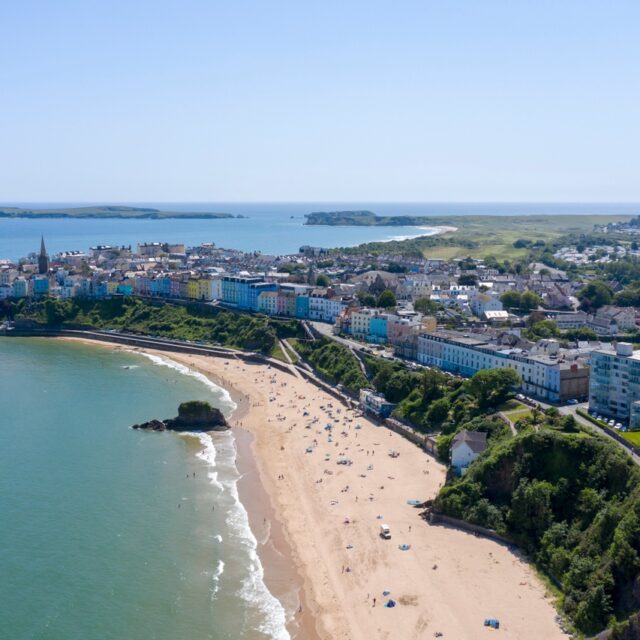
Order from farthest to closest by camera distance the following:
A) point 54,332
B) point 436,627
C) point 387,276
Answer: point 387,276, point 54,332, point 436,627

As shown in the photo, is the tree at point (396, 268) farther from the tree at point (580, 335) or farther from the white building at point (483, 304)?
the tree at point (580, 335)

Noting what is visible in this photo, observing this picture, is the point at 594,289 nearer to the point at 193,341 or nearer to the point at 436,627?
the point at 193,341

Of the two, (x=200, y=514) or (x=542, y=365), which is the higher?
(x=542, y=365)

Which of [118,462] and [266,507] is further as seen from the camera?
[118,462]

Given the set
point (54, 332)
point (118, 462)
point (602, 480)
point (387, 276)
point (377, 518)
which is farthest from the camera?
point (387, 276)

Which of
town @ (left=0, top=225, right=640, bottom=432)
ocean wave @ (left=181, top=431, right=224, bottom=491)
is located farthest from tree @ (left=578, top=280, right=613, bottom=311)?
ocean wave @ (left=181, top=431, right=224, bottom=491)

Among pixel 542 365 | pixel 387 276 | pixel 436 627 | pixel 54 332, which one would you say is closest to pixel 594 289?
pixel 387 276

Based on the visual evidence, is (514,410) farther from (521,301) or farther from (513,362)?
(521,301)
